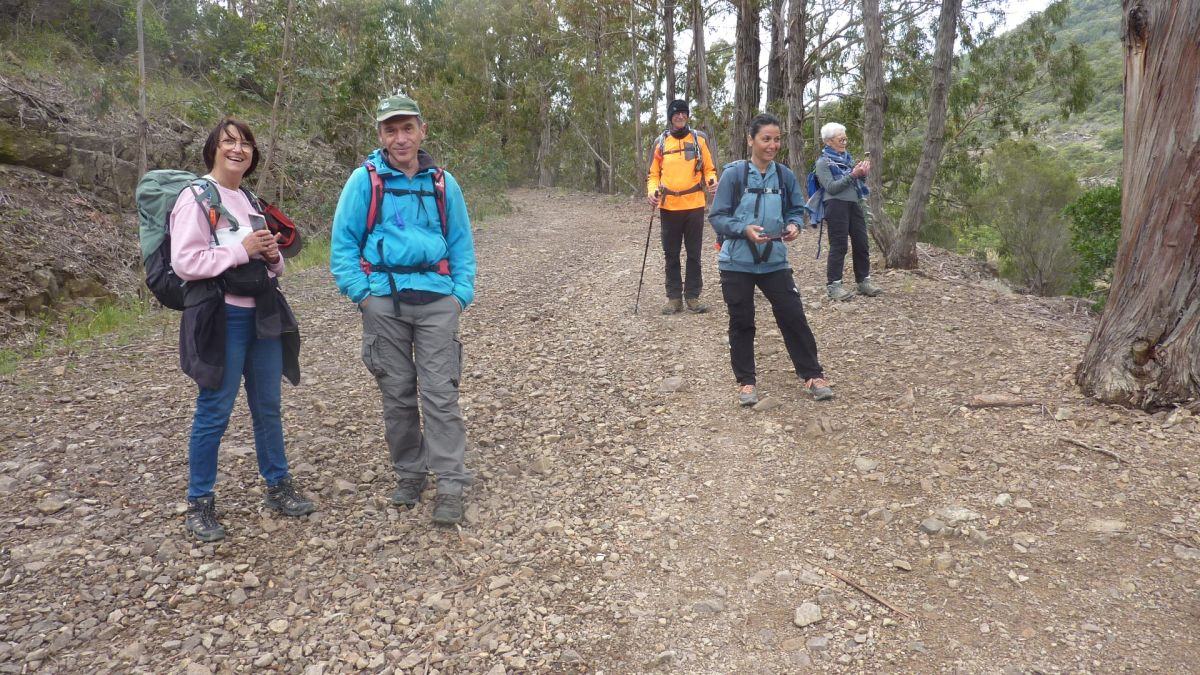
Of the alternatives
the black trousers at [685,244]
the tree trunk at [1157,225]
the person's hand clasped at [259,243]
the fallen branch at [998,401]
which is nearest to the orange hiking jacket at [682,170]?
the black trousers at [685,244]

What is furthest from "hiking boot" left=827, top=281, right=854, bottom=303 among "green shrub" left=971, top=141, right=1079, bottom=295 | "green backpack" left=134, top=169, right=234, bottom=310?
"green shrub" left=971, top=141, right=1079, bottom=295

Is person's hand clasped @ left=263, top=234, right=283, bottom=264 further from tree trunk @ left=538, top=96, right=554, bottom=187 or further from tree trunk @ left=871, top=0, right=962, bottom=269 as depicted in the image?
tree trunk @ left=538, top=96, right=554, bottom=187

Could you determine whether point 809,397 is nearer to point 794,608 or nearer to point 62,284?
point 794,608

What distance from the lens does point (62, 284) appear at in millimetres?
8906

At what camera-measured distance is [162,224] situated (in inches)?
123

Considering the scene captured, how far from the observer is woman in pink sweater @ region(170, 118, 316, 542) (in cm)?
312

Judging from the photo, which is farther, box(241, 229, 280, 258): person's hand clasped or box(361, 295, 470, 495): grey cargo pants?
box(361, 295, 470, 495): grey cargo pants

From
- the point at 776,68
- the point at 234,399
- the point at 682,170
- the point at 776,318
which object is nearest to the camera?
the point at 234,399

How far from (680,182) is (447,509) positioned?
4.35 m

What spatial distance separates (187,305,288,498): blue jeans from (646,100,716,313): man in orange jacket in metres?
4.22

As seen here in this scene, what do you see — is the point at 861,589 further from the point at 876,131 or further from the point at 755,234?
the point at 876,131

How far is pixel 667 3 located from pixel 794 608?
64.7ft

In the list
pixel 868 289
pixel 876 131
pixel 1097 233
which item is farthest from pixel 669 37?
pixel 868 289

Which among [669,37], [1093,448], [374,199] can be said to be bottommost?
[1093,448]
